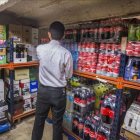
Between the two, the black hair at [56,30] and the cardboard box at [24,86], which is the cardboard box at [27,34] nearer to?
the cardboard box at [24,86]

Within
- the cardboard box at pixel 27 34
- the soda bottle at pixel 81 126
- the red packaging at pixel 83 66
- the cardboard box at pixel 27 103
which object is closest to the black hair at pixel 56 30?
the red packaging at pixel 83 66

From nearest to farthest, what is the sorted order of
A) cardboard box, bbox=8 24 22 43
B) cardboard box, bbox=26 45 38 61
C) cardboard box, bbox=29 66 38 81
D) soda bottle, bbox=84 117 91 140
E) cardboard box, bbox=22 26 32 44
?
soda bottle, bbox=84 117 91 140 < cardboard box, bbox=8 24 22 43 < cardboard box, bbox=26 45 38 61 < cardboard box, bbox=22 26 32 44 < cardboard box, bbox=29 66 38 81

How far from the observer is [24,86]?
2582 millimetres

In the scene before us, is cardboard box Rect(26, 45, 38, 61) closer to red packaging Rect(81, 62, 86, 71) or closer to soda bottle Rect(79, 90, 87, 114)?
red packaging Rect(81, 62, 86, 71)

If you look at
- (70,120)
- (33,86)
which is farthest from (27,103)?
(70,120)

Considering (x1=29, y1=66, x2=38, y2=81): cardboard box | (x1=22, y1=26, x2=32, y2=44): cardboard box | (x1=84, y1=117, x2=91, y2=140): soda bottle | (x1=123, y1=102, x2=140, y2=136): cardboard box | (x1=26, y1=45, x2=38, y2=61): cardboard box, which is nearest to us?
(x1=123, y1=102, x2=140, y2=136): cardboard box

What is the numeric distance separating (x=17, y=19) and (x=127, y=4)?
2426 millimetres

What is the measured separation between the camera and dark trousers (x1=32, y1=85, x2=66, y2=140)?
165 centimetres

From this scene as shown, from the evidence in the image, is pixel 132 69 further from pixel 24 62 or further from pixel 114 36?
pixel 24 62

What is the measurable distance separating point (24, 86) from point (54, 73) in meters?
1.27

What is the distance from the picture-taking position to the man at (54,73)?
158 centimetres

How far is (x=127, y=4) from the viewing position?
5.76ft

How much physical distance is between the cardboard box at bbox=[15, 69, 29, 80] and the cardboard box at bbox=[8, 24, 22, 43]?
594 mm

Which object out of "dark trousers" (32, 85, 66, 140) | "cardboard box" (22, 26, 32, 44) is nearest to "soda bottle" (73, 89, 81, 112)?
"dark trousers" (32, 85, 66, 140)
